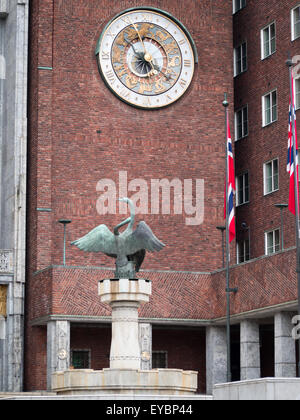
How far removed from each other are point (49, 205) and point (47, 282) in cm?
433

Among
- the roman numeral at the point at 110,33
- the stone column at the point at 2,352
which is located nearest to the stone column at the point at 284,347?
the stone column at the point at 2,352

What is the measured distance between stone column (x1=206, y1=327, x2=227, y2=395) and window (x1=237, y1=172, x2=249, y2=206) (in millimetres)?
8885

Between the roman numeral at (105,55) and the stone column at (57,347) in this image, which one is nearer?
the stone column at (57,347)

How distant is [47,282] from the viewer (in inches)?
2090

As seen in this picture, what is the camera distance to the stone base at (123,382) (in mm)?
40562

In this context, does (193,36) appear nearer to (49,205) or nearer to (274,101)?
(274,101)

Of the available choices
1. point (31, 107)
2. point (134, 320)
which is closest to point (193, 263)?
point (31, 107)

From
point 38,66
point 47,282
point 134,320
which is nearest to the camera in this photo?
point 134,320

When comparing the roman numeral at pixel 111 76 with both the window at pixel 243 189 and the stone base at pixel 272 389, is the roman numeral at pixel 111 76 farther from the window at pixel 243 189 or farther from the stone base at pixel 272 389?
the stone base at pixel 272 389

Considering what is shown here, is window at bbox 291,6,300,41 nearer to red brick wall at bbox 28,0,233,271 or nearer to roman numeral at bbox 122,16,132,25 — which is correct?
red brick wall at bbox 28,0,233,271

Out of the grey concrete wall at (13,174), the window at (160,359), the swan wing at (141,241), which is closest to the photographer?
the swan wing at (141,241)

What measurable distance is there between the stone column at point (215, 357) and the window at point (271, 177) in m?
7.95

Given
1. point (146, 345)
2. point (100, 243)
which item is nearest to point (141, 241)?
point (100, 243)

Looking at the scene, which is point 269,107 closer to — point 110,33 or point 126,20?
point 126,20
